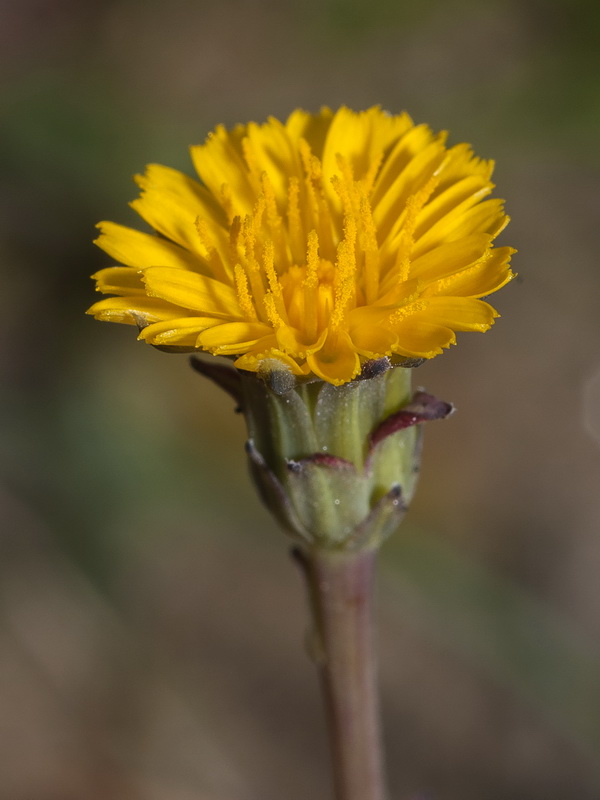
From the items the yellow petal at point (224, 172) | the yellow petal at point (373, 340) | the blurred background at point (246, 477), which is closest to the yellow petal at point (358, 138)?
the yellow petal at point (224, 172)

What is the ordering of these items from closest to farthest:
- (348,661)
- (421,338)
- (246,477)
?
(421,338), (348,661), (246,477)

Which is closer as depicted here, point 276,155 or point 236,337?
point 236,337

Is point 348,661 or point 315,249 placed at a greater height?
point 315,249

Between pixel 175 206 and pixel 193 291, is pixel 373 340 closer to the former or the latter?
pixel 193 291

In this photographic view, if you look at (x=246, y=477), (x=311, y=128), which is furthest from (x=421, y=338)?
(x=246, y=477)

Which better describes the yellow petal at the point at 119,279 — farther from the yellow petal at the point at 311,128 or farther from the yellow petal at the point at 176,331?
the yellow petal at the point at 311,128

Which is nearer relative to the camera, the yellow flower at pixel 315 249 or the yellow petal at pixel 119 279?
the yellow flower at pixel 315 249

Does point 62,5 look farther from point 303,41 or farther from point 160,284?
point 160,284

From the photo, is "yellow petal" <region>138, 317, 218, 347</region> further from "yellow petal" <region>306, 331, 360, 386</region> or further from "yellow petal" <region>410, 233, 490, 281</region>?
"yellow petal" <region>410, 233, 490, 281</region>
